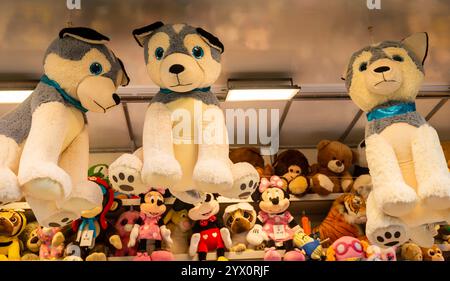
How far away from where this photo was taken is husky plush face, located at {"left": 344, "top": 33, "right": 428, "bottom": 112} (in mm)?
1449

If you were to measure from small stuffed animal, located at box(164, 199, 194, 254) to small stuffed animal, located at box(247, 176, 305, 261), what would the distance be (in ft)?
1.08

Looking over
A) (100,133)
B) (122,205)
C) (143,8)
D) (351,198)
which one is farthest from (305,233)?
(143,8)

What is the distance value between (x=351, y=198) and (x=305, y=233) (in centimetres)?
31

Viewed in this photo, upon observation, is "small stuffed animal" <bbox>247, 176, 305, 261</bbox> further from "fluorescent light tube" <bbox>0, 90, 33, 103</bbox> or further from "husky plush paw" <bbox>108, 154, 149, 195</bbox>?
"husky plush paw" <bbox>108, 154, 149, 195</bbox>

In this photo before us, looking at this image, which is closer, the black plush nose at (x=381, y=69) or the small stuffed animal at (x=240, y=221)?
the black plush nose at (x=381, y=69)

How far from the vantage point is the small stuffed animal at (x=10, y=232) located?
2.69 meters

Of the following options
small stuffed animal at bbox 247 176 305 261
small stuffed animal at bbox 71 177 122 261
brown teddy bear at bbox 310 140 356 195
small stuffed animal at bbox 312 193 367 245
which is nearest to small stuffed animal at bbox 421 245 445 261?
small stuffed animal at bbox 312 193 367 245

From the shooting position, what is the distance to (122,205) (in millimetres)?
2836

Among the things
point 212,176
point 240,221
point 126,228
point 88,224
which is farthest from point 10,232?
point 212,176

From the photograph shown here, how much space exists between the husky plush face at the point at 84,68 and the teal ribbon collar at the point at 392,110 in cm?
69

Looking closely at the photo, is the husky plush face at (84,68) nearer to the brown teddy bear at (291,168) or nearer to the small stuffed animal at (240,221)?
the small stuffed animal at (240,221)

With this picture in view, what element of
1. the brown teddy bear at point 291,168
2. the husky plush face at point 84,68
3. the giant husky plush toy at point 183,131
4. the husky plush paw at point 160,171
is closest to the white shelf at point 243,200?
the brown teddy bear at point 291,168

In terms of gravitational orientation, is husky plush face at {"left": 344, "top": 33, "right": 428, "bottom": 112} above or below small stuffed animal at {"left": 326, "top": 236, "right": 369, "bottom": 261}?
above

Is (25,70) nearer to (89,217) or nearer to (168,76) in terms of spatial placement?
(89,217)
